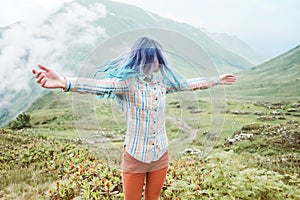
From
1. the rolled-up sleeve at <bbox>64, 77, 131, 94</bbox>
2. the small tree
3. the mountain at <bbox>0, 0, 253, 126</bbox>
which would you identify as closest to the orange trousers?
the rolled-up sleeve at <bbox>64, 77, 131, 94</bbox>

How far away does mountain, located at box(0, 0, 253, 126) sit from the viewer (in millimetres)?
16891

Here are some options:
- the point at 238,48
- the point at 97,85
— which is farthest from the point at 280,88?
the point at 238,48

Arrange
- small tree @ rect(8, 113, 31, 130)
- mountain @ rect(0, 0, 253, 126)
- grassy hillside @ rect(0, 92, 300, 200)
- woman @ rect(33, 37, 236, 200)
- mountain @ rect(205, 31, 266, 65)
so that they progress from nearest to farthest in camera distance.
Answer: woman @ rect(33, 37, 236, 200) < grassy hillside @ rect(0, 92, 300, 200) < small tree @ rect(8, 113, 31, 130) < mountain @ rect(0, 0, 253, 126) < mountain @ rect(205, 31, 266, 65)

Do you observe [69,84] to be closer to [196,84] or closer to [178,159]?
[196,84]

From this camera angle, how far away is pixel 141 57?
4.78 ft

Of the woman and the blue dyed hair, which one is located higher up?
the blue dyed hair

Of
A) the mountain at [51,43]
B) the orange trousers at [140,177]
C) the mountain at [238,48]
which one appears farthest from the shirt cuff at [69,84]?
the mountain at [238,48]

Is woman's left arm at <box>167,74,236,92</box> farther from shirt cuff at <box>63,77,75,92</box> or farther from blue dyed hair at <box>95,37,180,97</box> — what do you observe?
shirt cuff at <box>63,77,75,92</box>

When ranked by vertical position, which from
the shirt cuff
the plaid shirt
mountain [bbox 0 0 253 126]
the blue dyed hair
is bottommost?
the plaid shirt

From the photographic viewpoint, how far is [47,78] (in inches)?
51.4

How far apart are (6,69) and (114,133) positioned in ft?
55.1

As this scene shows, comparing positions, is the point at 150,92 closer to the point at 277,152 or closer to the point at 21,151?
the point at 277,152

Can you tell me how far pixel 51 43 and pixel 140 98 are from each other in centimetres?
2007

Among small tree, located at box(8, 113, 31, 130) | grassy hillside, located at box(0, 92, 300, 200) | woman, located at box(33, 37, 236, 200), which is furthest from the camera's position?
small tree, located at box(8, 113, 31, 130)
